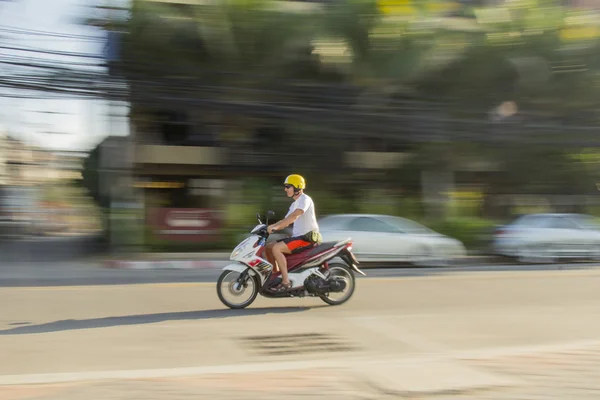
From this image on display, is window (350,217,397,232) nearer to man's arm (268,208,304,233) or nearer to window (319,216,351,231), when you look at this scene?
window (319,216,351,231)

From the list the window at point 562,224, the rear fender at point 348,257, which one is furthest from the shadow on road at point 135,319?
the window at point 562,224

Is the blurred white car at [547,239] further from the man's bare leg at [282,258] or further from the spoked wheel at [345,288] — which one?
the man's bare leg at [282,258]

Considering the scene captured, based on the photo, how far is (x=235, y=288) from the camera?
841cm

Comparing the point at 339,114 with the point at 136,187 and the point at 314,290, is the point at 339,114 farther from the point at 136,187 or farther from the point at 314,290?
the point at 314,290

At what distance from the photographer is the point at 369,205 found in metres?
19.0

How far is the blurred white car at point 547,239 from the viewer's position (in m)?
16.3

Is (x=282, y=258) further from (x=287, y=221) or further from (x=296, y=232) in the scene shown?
(x=287, y=221)

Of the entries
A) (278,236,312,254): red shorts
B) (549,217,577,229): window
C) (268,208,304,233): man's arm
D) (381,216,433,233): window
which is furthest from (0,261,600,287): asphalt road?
(268,208,304,233): man's arm

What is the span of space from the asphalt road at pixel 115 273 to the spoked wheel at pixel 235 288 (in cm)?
A: 353

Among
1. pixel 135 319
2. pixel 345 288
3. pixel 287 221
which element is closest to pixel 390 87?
pixel 345 288

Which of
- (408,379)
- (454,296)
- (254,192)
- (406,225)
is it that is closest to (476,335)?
(408,379)

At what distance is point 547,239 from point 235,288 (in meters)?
10.5

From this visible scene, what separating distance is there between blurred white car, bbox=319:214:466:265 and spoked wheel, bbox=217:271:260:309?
604cm

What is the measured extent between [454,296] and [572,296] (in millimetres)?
1788
